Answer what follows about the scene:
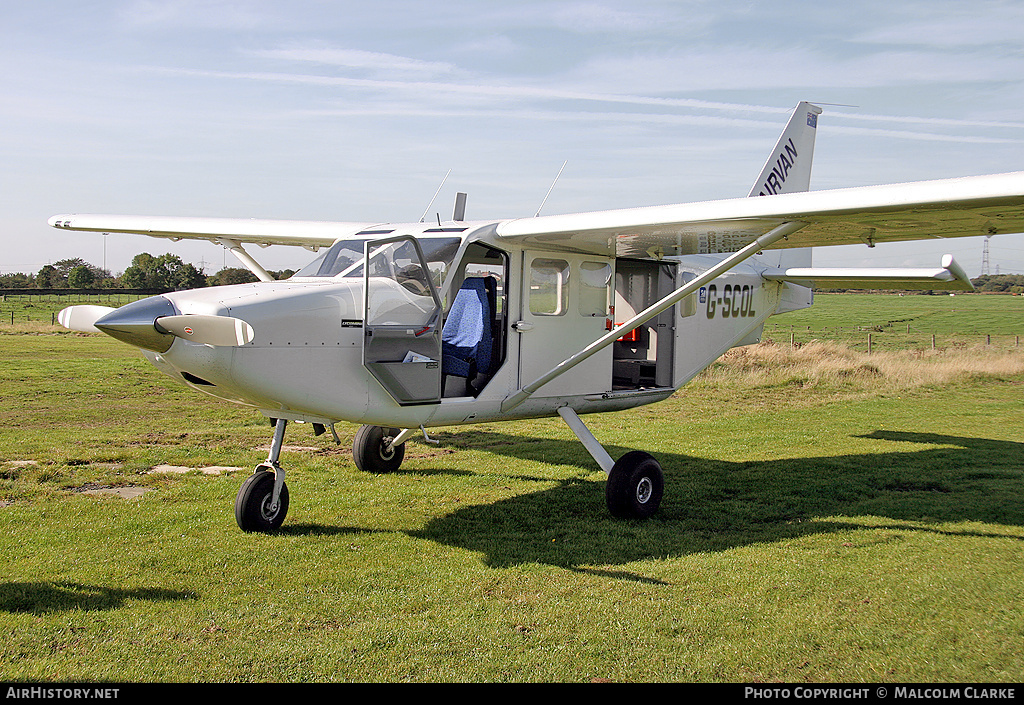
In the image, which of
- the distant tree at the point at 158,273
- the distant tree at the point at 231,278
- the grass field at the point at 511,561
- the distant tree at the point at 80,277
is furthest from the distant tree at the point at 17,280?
the grass field at the point at 511,561

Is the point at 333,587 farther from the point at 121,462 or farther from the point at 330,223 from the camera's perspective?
the point at 330,223

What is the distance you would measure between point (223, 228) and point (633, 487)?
6542 mm

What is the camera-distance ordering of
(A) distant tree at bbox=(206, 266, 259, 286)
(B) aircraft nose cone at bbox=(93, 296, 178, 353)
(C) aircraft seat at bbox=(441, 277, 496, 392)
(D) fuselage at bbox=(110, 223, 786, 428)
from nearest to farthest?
(B) aircraft nose cone at bbox=(93, 296, 178, 353) → (D) fuselage at bbox=(110, 223, 786, 428) → (C) aircraft seat at bbox=(441, 277, 496, 392) → (A) distant tree at bbox=(206, 266, 259, 286)

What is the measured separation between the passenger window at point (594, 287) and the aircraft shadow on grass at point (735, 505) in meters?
1.99

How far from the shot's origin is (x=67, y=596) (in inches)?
195

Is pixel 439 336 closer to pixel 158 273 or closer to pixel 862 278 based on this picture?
pixel 862 278

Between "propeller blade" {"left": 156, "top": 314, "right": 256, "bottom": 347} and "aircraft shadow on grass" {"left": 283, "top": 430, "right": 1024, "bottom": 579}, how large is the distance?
7.19 feet

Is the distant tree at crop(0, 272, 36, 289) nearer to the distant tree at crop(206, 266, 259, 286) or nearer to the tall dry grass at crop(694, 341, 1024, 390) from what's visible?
the distant tree at crop(206, 266, 259, 286)

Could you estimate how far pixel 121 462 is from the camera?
9.01 m

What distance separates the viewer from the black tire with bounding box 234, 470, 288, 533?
6.43 m

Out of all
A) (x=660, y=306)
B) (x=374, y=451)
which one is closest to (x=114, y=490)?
(x=374, y=451)

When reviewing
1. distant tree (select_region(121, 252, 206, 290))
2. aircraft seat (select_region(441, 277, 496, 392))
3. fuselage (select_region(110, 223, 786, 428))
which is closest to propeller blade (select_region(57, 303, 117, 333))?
fuselage (select_region(110, 223, 786, 428))

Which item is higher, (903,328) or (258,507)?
(903,328)

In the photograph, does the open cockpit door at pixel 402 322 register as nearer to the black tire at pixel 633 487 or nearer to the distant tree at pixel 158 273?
the black tire at pixel 633 487
